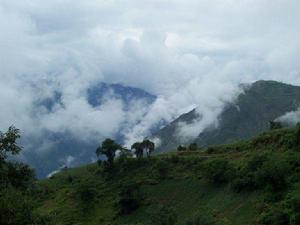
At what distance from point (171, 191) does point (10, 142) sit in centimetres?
8930

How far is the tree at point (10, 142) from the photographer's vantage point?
3269 cm

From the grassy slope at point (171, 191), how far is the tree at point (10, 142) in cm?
6106

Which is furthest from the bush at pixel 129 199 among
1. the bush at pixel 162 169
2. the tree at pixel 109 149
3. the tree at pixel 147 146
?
the tree at pixel 147 146

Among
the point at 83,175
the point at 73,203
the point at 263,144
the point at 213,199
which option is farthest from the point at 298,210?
the point at 83,175

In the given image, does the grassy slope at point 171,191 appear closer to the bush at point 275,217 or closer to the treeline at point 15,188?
the bush at point 275,217

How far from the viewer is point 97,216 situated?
115875mm

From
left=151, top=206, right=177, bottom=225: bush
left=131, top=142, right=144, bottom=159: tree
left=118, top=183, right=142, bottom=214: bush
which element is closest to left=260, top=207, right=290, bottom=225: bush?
left=151, top=206, right=177, bottom=225: bush

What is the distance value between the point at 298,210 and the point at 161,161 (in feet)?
202

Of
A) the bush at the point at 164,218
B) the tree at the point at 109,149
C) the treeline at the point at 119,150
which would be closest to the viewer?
the bush at the point at 164,218

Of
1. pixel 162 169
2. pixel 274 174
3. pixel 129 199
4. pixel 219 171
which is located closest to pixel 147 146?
pixel 162 169

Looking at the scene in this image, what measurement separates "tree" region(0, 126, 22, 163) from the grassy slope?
61.1 m

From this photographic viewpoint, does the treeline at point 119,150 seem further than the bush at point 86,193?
Yes

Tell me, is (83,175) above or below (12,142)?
above

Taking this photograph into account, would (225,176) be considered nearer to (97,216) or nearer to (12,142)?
(97,216)
